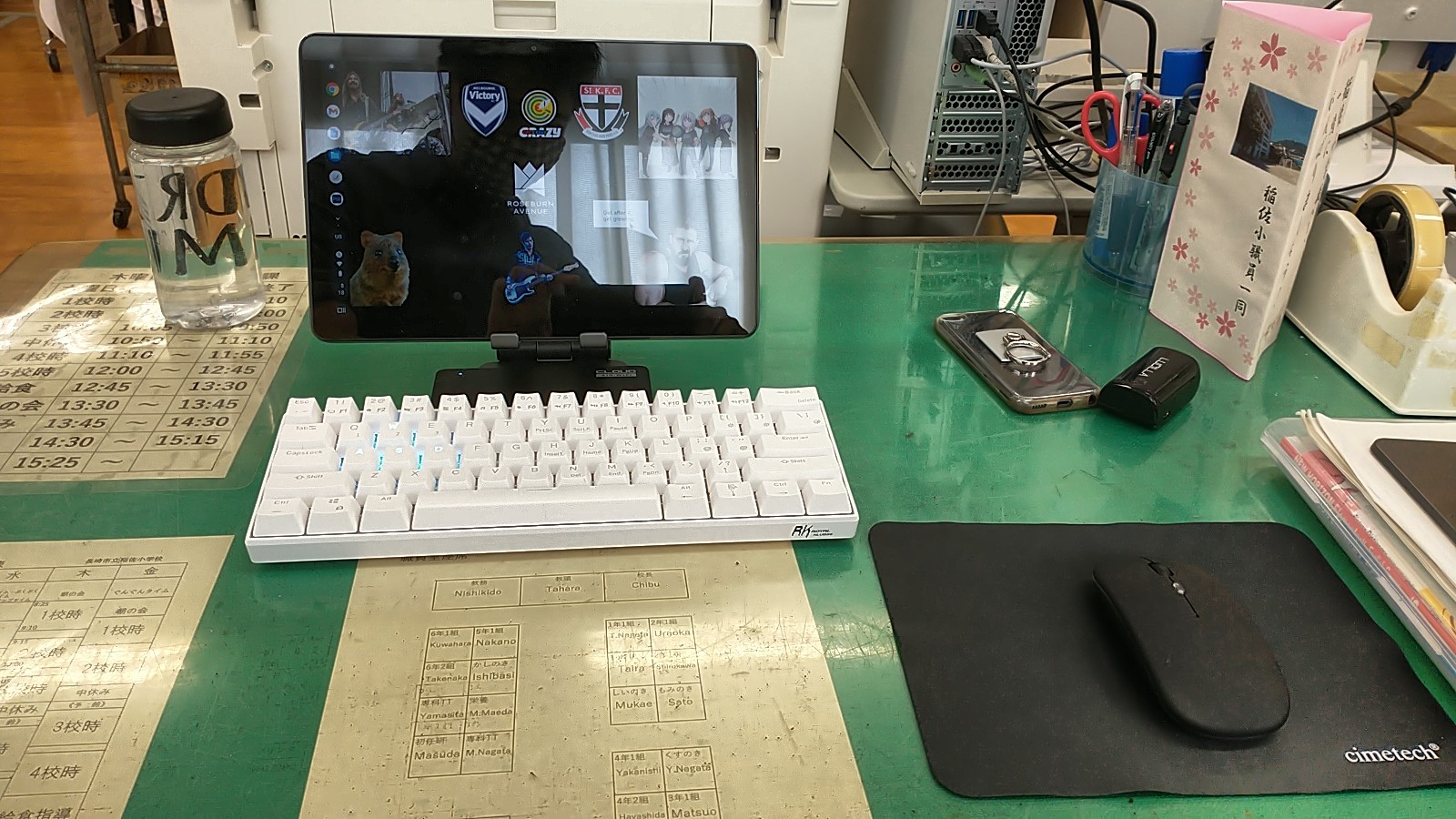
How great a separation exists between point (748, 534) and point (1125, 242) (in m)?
0.60

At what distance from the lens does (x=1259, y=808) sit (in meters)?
0.52

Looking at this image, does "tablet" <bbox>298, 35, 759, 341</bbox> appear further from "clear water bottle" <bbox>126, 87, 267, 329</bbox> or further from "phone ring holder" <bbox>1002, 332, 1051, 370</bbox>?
"phone ring holder" <bbox>1002, 332, 1051, 370</bbox>

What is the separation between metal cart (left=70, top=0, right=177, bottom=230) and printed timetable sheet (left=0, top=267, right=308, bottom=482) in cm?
151

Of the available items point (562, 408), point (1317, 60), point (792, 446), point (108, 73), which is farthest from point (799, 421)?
point (108, 73)

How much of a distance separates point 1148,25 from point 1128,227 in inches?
12.2

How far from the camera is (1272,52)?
827mm

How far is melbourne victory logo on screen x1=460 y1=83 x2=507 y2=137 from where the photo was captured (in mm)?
762

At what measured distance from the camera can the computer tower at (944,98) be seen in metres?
1.12

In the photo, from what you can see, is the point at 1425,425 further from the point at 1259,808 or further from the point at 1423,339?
the point at 1259,808

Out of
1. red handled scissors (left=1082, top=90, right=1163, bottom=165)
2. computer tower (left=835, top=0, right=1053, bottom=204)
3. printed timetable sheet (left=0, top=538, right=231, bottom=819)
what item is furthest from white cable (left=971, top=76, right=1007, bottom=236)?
printed timetable sheet (left=0, top=538, right=231, bottom=819)

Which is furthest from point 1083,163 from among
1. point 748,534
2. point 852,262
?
point 748,534

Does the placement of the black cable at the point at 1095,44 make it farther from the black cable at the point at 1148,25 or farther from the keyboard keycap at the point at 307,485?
the keyboard keycap at the point at 307,485

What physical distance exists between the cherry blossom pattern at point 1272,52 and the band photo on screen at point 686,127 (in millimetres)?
442

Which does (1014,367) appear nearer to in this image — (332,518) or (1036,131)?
(1036,131)
